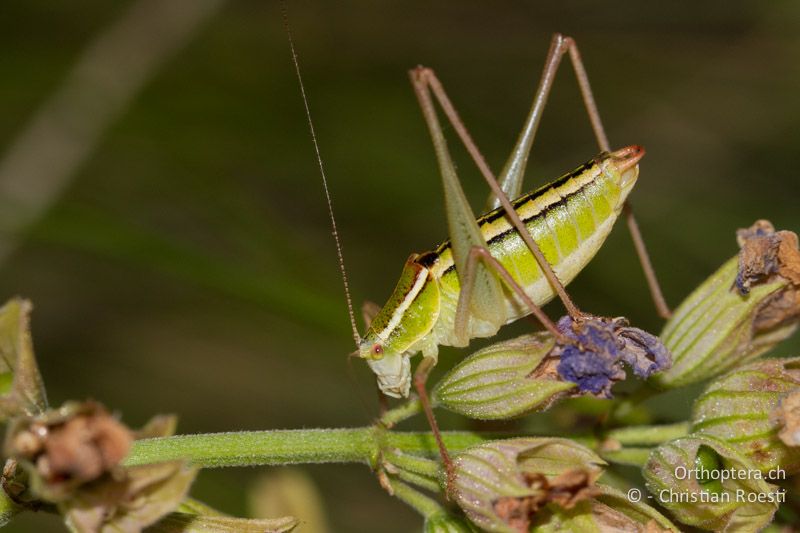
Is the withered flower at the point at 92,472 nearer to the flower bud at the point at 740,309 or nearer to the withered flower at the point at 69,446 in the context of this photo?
the withered flower at the point at 69,446

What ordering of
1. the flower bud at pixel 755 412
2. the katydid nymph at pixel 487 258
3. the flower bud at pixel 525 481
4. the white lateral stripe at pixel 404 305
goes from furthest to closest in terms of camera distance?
the white lateral stripe at pixel 404 305, the katydid nymph at pixel 487 258, the flower bud at pixel 755 412, the flower bud at pixel 525 481

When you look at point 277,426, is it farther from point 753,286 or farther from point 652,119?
point 753,286

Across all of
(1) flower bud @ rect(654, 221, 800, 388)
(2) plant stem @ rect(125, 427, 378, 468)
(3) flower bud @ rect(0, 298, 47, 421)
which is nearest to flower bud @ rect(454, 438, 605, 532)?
(2) plant stem @ rect(125, 427, 378, 468)

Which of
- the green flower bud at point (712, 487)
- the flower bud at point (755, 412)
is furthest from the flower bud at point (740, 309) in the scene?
the green flower bud at point (712, 487)

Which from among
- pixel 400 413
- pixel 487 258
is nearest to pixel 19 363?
pixel 400 413

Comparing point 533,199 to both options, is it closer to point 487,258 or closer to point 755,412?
point 487,258

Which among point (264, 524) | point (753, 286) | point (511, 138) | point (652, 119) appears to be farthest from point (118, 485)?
point (652, 119)
